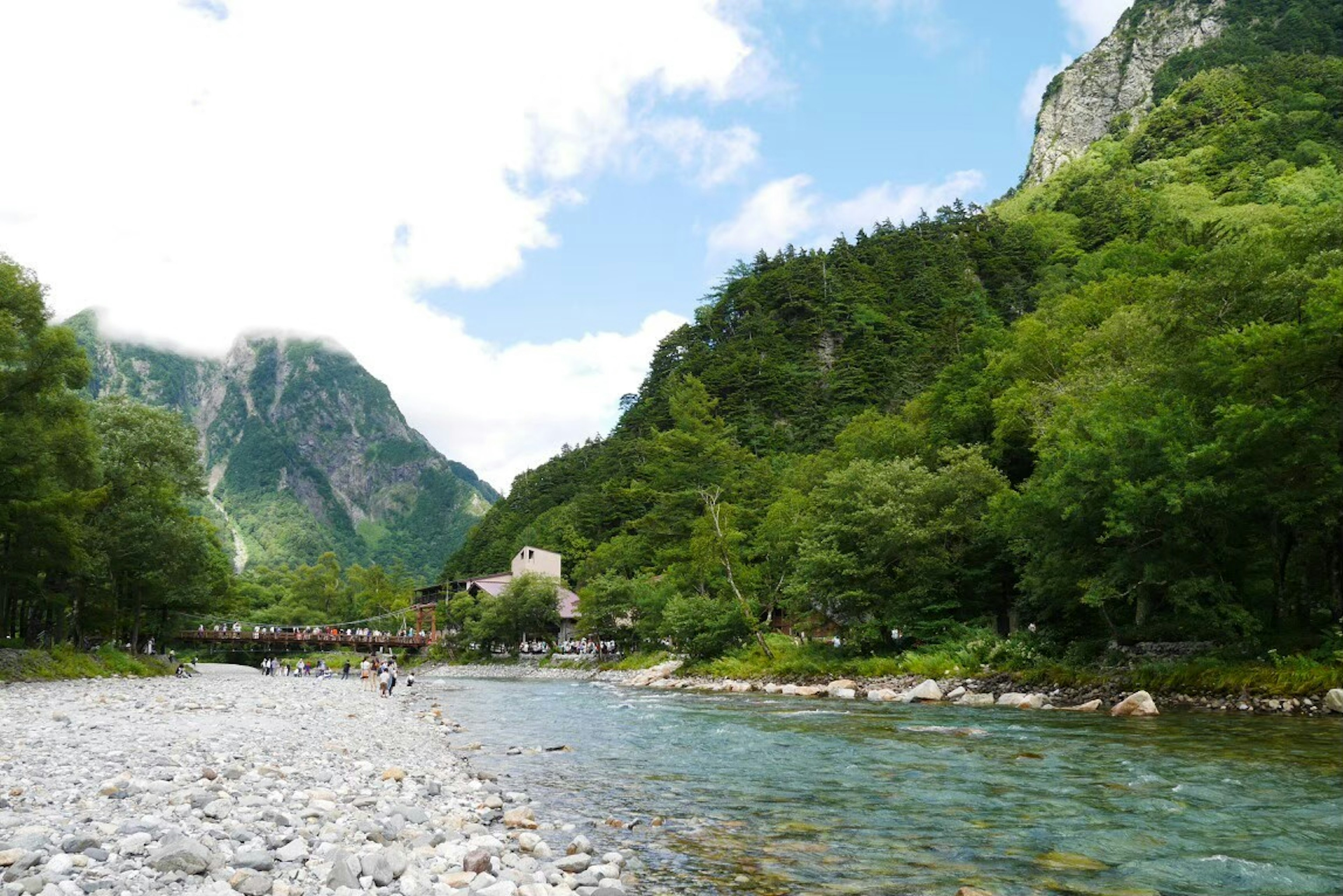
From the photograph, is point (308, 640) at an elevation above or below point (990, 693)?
below

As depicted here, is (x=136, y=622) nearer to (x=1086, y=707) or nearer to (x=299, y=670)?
(x=299, y=670)

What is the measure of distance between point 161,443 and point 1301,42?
17766cm

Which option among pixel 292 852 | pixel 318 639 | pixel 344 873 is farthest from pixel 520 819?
pixel 318 639

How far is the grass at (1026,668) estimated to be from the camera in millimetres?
20328

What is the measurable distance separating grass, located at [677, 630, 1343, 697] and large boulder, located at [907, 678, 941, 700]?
2317 millimetres

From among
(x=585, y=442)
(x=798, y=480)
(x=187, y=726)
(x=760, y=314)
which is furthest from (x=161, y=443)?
(x=585, y=442)

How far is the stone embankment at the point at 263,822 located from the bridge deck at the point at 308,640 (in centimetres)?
8389

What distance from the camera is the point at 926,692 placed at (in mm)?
28156

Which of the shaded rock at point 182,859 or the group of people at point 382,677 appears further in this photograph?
the group of people at point 382,677

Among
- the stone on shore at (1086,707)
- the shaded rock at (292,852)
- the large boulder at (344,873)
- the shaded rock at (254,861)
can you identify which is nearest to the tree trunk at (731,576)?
the stone on shore at (1086,707)

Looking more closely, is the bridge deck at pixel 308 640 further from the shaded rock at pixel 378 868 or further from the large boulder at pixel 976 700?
the shaded rock at pixel 378 868

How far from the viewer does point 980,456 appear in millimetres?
40250

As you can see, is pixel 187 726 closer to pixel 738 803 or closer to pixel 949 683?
pixel 738 803

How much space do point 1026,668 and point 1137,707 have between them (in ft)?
26.3
